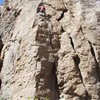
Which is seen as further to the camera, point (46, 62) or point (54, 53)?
point (54, 53)

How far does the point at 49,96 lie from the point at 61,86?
0.79 meters

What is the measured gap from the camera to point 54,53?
12.5 metres

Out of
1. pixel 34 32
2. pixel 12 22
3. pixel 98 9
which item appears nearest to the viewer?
pixel 34 32

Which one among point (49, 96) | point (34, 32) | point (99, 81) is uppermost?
point (34, 32)

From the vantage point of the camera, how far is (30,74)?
1159cm

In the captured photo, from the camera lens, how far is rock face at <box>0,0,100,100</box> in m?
11.5

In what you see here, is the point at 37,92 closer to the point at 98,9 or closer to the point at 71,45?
the point at 71,45

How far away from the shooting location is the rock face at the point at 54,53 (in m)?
11.5

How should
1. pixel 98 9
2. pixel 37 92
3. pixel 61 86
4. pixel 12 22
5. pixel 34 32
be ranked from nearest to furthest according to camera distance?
pixel 37 92, pixel 61 86, pixel 34 32, pixel 98 9, pixel 12 22

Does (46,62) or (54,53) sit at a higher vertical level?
(46,62)

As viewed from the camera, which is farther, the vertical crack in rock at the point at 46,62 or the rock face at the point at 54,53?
the rock face at the point at 54,53

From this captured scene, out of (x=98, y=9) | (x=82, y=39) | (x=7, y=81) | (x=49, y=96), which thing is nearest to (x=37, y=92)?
(x=49, y=96)

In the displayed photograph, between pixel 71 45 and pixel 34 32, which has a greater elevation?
pixel 34 32

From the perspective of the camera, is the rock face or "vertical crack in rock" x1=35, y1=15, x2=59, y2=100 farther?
the rock face
